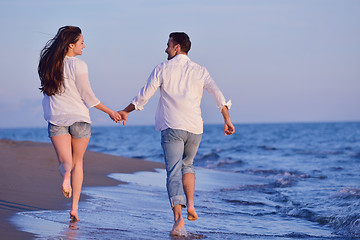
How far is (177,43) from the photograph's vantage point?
4469mm

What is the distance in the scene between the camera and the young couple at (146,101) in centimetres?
427

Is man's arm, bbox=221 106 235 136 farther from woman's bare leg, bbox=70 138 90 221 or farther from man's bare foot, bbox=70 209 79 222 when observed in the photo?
man's bare foot, bbox=70 209 79 222

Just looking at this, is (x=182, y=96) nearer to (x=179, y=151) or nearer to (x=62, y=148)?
(x=179, y=151)

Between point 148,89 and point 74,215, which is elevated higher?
point 148,89

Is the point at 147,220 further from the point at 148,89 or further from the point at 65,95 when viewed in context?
the point at 65,95

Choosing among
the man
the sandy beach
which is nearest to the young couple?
the man

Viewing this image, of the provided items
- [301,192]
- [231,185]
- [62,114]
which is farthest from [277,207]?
[62,114]

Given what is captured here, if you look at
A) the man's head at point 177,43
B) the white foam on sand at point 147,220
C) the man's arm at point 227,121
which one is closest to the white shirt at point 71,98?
the man's head at point 177,43

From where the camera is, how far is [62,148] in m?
4.29

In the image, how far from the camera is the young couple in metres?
4.27

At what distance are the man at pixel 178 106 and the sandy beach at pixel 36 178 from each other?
135cm

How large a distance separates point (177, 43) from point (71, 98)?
1.11 metres

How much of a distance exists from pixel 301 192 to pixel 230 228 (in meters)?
4.18

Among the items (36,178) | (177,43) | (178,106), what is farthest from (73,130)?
(36,178)
